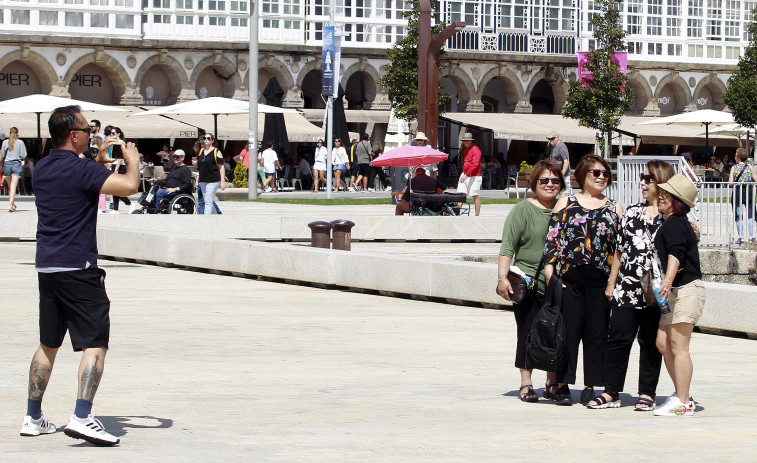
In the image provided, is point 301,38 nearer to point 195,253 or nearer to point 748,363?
point 195,253

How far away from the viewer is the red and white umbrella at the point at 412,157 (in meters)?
24.1

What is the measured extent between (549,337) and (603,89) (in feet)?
126

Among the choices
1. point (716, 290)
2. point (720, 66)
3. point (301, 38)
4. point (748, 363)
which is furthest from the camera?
point (720, 66)

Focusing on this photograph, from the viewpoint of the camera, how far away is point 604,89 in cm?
4566

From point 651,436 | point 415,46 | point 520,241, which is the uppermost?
point 415,46

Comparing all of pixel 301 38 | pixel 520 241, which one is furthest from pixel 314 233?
pixel 301 38

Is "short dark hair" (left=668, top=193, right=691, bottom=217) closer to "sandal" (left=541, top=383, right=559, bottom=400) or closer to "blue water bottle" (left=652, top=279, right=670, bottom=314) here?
"blue water bottle" (left=652, top=279, right=670, bottom=314)

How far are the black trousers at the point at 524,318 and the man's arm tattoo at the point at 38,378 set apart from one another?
→ 278cm

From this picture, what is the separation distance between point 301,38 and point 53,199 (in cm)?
4315

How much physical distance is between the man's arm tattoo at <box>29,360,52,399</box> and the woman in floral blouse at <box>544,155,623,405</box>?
9.56ft

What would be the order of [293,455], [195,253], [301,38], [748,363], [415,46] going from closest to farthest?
[293,455]
[748,363]
[195,253]
[415,46]
[301,38]

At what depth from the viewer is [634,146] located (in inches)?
2051

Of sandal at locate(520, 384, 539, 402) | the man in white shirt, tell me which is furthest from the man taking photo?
the man in white shirt

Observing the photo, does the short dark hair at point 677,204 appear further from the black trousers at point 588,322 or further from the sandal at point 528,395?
the sandal at point 528,395
